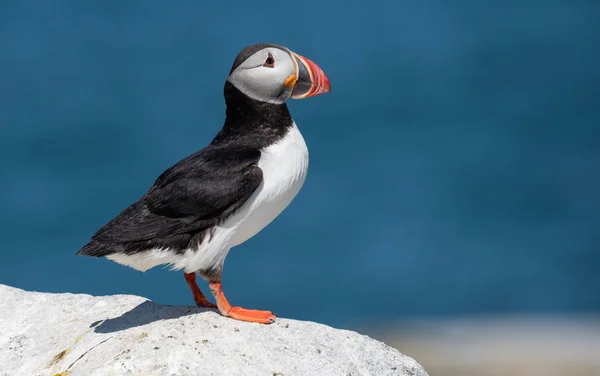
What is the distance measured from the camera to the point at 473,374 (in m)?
11.7

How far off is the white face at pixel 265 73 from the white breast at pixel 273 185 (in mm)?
357

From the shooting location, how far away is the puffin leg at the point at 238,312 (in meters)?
6.18

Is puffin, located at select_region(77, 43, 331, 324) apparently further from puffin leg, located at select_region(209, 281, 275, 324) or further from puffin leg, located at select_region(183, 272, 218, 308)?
puffin leg, located at select_region(183, 272, 218, 308)

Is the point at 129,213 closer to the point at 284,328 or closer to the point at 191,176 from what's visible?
A: the point at 191,176

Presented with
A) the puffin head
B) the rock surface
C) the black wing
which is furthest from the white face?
the rock surface

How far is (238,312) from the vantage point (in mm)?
6230

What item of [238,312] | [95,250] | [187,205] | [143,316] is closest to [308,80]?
[187,205]

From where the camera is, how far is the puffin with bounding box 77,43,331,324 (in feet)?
20.1

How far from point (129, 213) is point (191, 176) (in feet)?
1.68

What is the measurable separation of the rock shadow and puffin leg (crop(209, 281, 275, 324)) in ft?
0.79

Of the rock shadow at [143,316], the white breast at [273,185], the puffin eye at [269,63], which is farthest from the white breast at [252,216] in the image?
the puffin eye at [269,63]

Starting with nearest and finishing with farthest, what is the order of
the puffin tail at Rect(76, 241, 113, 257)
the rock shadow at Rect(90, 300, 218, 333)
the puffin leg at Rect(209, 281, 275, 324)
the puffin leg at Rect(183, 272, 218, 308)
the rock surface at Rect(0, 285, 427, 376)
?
the rock surface at Rect(0, 285, 427, 376) < the puffin tail at Rect(76, 241, 113, 257) < the puffin leg at Rect(209, 281, 275, 324) < the rock shadow at Rect(90, 300, 218, 333) < the puffin leg at Rect(183, 272, 218, 308)

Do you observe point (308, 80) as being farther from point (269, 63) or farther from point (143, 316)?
point (143, 316)

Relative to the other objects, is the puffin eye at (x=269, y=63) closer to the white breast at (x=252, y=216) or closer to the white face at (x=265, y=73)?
the white face at (x=265, y=73)
